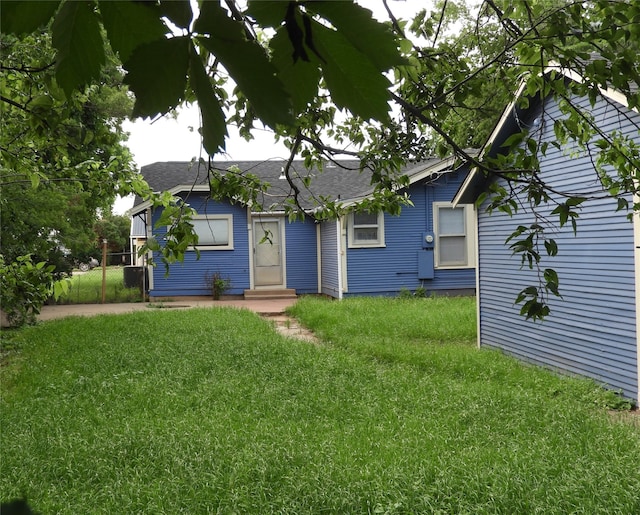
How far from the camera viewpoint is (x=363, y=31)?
1.43 feet

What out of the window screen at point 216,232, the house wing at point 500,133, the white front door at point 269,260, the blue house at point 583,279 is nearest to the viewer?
the blue house at point 583,279

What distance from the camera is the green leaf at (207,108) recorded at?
45 cm

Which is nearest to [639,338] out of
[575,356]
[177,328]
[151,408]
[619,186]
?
[575,356]

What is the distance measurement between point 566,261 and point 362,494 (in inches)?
194

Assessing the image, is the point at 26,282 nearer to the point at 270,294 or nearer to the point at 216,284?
the point at 216,284

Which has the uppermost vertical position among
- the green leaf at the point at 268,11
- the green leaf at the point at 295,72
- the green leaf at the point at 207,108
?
the green leaf at the point at 268,11

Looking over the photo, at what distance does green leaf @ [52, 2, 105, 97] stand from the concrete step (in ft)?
53.4

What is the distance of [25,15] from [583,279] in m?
7.58

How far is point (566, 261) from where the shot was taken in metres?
7.54

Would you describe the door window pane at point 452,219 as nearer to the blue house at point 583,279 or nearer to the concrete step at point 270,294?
the concrete step at point 270,294

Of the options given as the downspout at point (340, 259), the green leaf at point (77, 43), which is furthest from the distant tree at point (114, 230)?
the green leaf at point (77, 43)

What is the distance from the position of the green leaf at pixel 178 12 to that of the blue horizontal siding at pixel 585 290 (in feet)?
18.0

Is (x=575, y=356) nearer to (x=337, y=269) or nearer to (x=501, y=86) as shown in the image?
(x=501, y=86)

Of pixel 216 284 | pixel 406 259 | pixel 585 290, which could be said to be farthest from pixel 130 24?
pixel 216 284
